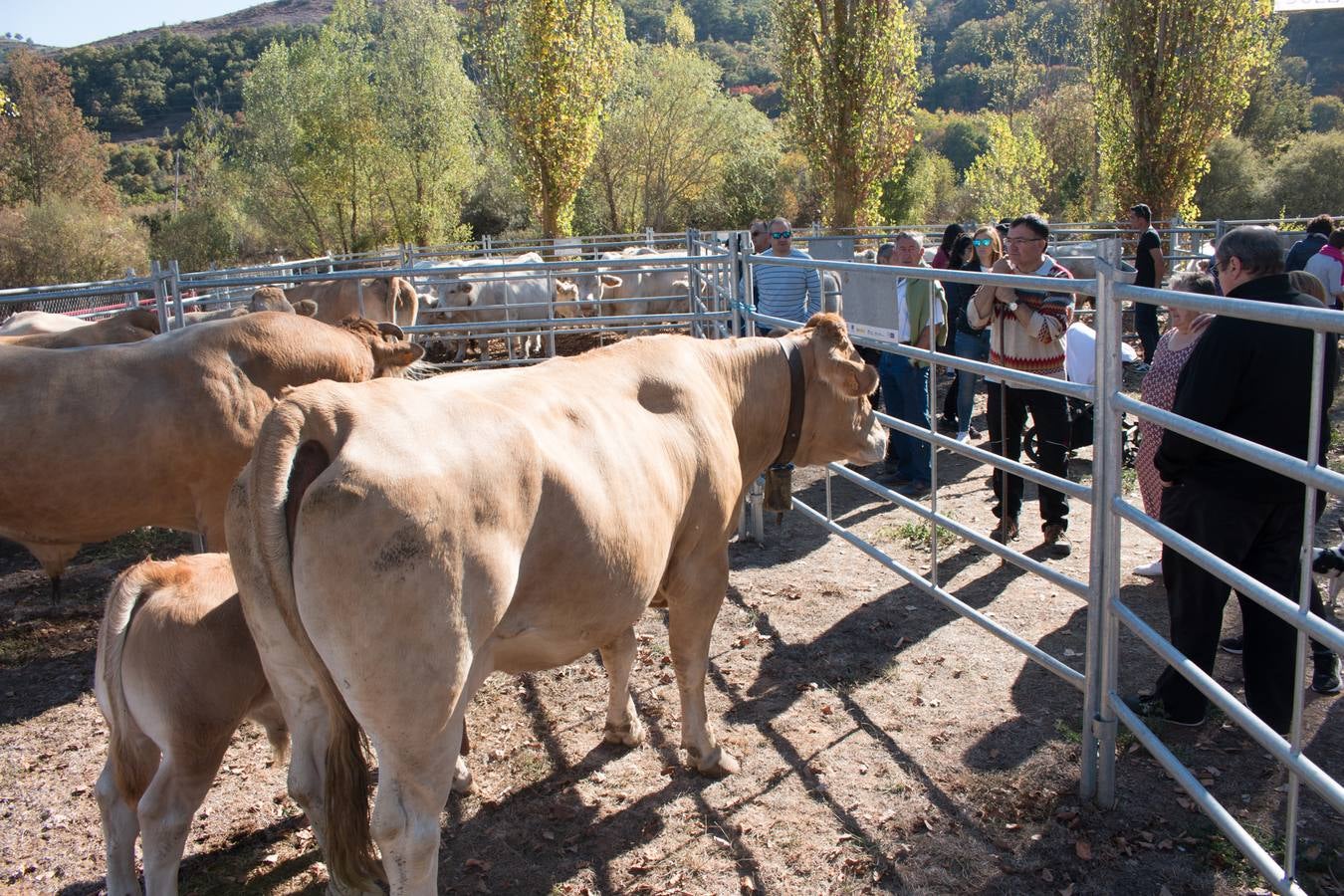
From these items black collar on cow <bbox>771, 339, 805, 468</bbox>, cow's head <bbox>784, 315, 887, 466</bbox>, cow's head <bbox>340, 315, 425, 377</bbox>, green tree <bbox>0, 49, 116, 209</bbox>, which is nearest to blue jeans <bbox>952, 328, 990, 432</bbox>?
cow's head <bbox>784, 315, 887, 466</bbox>

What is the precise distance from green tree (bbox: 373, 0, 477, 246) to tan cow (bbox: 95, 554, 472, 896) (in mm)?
28894

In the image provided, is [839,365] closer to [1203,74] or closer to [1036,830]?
[1036,830]

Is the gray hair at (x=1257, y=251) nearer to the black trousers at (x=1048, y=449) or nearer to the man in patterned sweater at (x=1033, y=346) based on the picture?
the man in patterned sweater at (x=1033, y=346)

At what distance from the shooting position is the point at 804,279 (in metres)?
7.45

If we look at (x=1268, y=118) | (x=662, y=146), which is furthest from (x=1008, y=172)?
(x=1268, y=118)

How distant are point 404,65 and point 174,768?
32.7 metres

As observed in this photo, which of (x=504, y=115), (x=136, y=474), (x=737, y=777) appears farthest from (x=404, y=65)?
(x=737, y=777)

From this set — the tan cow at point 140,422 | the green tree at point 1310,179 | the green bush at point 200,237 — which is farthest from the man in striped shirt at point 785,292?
the green bush at point 200,237

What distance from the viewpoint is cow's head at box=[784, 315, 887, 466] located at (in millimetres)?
4328

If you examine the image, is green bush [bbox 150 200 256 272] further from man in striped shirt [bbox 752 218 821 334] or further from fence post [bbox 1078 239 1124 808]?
fence post [bbox 1078 239 1124 808]

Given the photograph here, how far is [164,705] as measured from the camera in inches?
123

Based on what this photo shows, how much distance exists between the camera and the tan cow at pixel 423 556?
2.43 m

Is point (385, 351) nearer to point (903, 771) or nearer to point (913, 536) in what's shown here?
point (903, 771)

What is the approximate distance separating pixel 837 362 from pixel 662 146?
109ft
